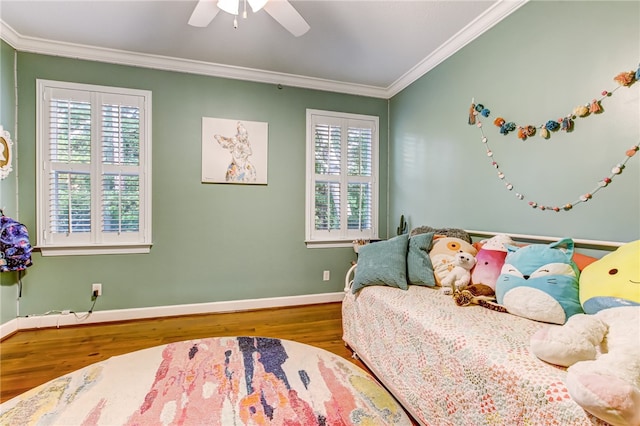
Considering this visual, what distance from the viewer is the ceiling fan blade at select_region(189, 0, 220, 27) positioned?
1880mm

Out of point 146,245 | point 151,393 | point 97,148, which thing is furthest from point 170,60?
point 151,393

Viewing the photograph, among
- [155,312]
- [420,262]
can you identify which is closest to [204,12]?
[420,262]

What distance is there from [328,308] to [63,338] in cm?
248

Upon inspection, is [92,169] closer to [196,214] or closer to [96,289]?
[196,214]

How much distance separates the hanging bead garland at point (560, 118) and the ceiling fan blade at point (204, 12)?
213cm

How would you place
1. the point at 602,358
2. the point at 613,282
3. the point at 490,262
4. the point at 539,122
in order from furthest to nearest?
the point at 539,122, the point at 490,262, the point at 613,282, the point at 602,358

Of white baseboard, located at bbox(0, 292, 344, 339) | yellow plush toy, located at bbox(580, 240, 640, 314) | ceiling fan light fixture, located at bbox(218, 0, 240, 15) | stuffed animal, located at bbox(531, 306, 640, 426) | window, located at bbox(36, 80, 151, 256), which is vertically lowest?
white baseboard, located at bbox(0, 292, 344, 339)

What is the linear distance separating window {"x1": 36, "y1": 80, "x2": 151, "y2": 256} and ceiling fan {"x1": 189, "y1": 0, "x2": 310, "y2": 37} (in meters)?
1.40

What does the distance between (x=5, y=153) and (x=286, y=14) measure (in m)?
2.69

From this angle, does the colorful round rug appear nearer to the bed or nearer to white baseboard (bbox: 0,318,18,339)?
the bed

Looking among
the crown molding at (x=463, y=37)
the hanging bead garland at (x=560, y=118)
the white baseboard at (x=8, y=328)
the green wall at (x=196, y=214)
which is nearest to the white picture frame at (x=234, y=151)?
the green wall at (x=196, y=214)

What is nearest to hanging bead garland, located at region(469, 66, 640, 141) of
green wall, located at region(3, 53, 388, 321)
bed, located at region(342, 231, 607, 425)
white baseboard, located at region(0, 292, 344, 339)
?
bed, located at region(342, 231, 607, 425)

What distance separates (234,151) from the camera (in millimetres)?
3287

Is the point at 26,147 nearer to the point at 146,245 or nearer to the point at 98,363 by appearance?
the point at 146,245
